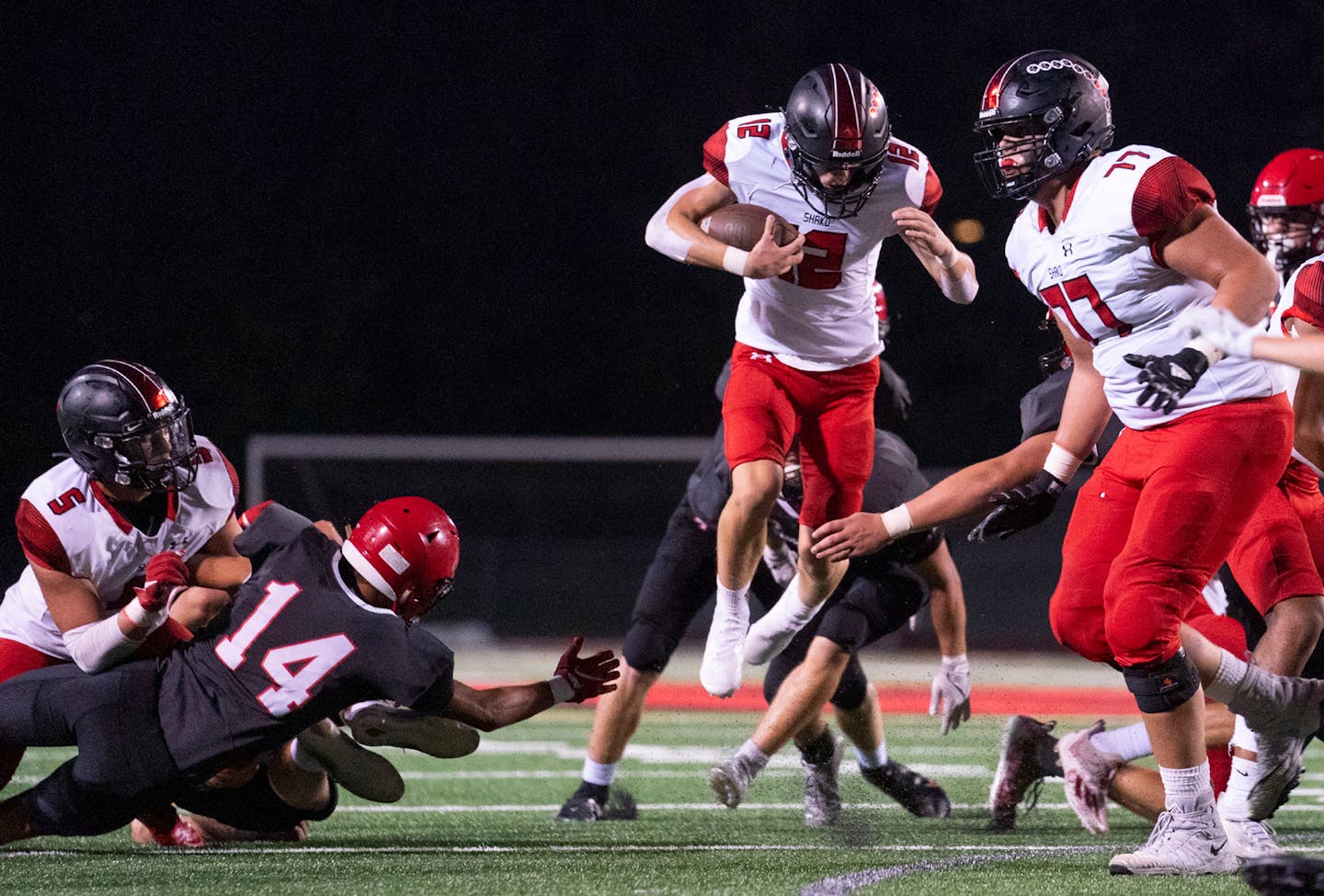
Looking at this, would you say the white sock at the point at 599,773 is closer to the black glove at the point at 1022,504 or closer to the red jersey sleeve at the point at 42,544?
the black glove at the point at 1022,504

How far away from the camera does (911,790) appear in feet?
16.5

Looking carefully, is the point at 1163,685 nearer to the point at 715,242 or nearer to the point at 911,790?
the point at 911,790

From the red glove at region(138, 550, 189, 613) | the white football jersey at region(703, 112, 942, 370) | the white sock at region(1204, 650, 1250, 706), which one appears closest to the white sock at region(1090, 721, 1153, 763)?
the white sock at region(1204, 650, 1250, 706)

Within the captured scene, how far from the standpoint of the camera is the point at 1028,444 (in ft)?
14.5

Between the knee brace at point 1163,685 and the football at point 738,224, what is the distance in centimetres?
165

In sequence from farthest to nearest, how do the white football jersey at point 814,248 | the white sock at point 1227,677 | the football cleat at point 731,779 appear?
the white football jersey at point 814,248 < the football cleat at point 731,779 < the white sock at point 1227,677

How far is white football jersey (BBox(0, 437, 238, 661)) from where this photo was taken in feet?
13.1

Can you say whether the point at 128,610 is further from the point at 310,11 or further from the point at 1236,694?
the point at 310,11

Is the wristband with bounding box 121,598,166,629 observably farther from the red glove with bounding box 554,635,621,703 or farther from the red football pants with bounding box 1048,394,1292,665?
the red football pants with bounding box 1048,394,1292,665

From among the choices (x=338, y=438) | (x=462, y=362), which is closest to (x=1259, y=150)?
(x=462, y=362)

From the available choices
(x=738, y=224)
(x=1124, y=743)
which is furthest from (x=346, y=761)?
(x=1124, y=743)

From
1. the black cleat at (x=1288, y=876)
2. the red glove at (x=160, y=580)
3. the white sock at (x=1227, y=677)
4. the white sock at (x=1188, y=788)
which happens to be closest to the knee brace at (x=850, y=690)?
the white sock at (x=1227, y=677)

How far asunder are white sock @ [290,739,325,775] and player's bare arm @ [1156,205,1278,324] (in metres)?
2.44

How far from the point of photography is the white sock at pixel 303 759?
412cm
